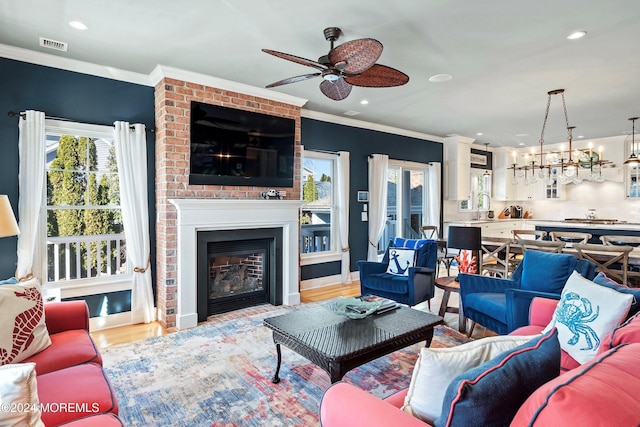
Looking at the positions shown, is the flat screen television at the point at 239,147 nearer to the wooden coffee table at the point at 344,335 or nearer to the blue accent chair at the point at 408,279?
the blue accent chair at the point at 408,279

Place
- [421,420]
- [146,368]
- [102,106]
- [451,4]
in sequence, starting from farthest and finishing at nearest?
[102,106]
[146,368]
[451,4]
[421,420]

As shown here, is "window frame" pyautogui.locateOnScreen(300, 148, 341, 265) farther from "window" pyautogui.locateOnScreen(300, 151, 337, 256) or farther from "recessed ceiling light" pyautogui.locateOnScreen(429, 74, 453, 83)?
"recessed ceiling light" pyautogui.locateOnScreen(429, 74, 453, 83)

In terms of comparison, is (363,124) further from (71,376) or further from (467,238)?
(71,376)

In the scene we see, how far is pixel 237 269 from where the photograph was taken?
451 centimetres

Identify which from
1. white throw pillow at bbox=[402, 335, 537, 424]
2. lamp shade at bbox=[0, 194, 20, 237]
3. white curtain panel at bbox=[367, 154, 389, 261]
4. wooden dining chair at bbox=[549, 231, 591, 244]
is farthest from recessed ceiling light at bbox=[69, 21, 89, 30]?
wooden dining chair at bbox=[549, 231, 591, 244]

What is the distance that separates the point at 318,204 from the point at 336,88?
2.71m

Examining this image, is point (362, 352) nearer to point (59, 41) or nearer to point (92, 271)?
point (92, 271)

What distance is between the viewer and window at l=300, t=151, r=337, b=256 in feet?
18.3

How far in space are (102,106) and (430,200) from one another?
5858 mm

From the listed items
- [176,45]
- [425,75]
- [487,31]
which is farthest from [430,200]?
[176,45]

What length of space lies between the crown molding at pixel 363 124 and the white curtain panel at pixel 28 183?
3230 mm

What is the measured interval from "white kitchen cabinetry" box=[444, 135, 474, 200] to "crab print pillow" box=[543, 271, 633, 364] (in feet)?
18.2

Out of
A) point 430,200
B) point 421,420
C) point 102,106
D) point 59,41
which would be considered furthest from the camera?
point 430,200

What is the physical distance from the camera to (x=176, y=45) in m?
3.18
